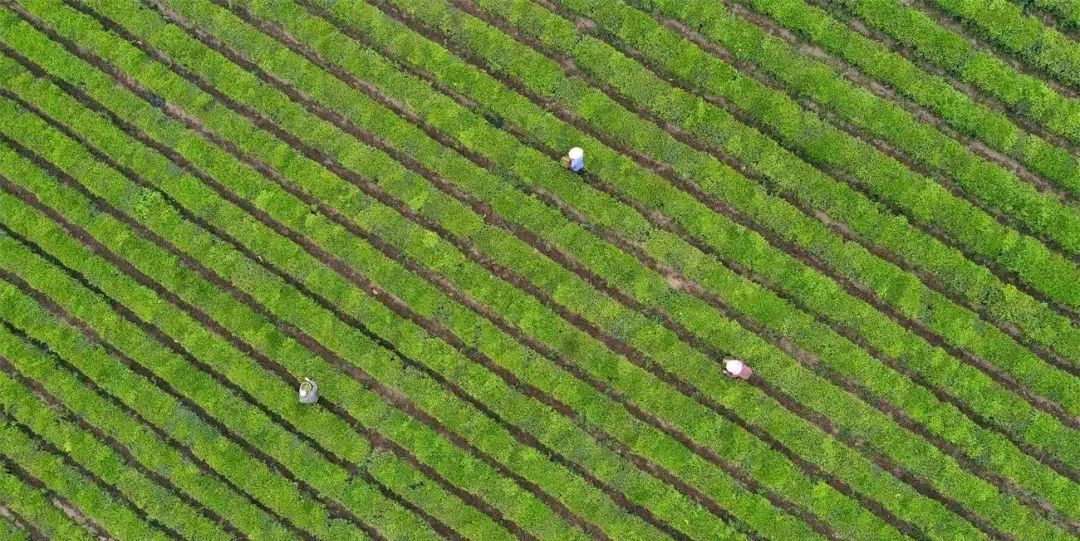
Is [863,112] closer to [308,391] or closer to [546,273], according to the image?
[546,273]

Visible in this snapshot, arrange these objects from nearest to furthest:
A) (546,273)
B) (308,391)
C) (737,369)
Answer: (737,369) → (308,391) → (546,273)

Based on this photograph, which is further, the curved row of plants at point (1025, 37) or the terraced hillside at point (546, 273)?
the curved row of plants at point (1025, 37)

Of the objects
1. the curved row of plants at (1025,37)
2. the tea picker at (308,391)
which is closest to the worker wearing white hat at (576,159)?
the tea picker at (308,391)

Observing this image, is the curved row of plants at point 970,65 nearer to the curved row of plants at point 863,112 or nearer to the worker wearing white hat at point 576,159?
the curved row of plants at point 863,112

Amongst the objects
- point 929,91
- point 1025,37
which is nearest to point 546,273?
point 929,91

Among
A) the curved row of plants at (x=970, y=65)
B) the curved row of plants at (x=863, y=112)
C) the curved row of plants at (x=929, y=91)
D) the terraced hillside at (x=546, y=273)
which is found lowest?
the terraced hillside at (x=546, y=273)

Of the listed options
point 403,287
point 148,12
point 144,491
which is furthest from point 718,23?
point 144,491
